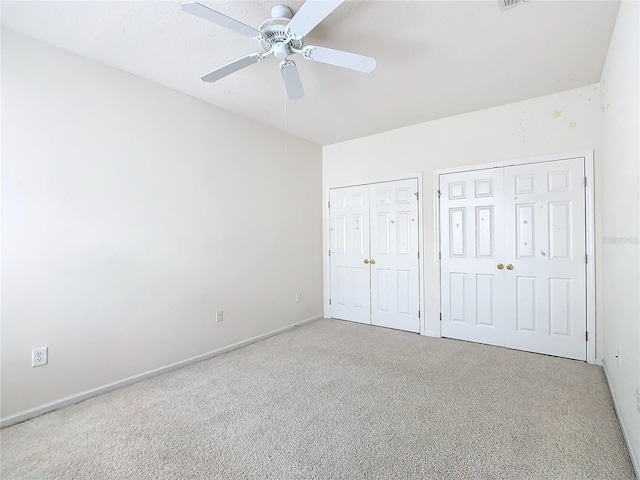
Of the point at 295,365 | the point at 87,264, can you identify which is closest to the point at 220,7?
the point at 87,264

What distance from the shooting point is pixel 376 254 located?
4.25 metres

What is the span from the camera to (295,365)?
2.96m

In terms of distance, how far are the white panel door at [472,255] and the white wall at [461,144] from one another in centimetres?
16

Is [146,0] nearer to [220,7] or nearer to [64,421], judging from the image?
[220,7]

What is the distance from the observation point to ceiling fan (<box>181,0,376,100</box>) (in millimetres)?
1566

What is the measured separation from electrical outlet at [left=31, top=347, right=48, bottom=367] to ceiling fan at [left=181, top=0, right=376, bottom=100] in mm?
2214

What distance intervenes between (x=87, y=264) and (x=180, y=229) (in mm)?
796

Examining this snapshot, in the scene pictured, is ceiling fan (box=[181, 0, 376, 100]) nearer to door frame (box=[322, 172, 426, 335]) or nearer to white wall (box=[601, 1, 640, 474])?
white wall (box=[601, 1, 640, 474])

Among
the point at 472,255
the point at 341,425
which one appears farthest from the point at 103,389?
the point at 472,255

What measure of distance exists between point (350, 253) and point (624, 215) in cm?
299

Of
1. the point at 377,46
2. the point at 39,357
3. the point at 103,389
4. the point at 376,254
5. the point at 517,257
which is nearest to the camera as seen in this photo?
the point at 39,357

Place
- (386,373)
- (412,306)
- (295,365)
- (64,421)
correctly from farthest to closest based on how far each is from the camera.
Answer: (412,306) < (295,365) < (386,373) < (64,421)

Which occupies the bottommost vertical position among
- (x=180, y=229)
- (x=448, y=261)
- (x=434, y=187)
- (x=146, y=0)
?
(x=448, y=261)

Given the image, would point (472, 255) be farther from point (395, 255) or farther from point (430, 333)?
point (430, 333)
